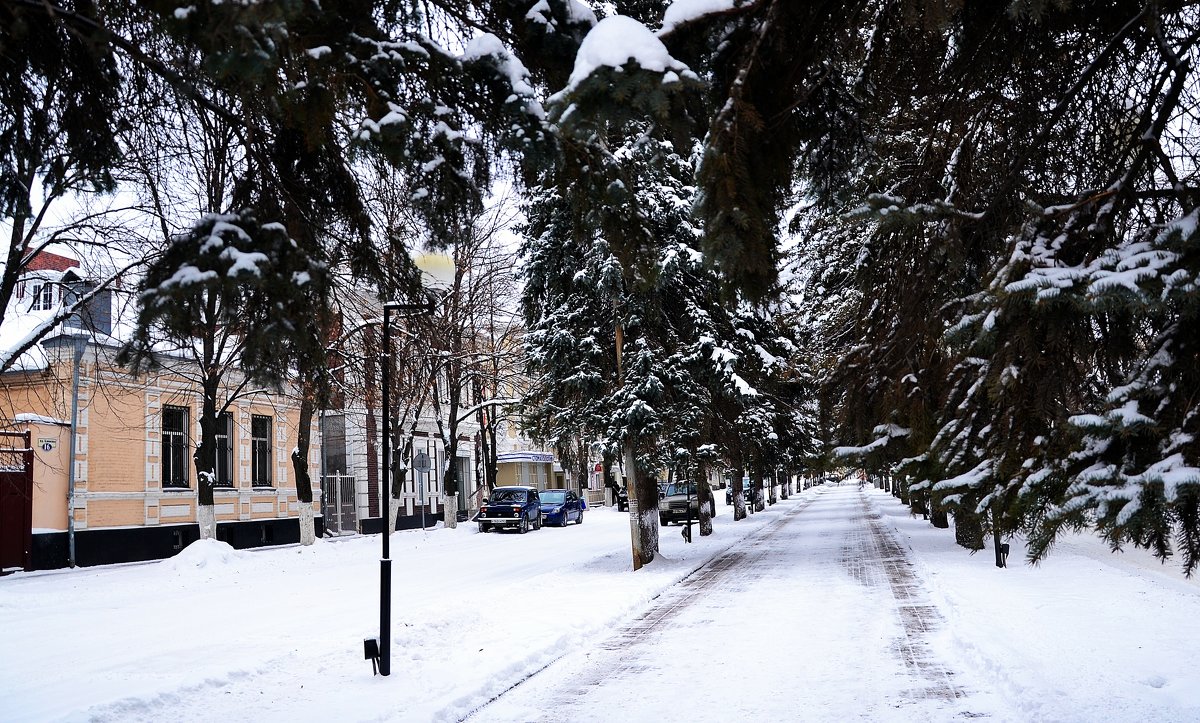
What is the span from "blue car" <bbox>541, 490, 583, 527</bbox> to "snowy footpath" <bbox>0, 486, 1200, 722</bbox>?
20.7m

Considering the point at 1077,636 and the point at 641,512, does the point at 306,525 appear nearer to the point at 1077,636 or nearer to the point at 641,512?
the point at 641,512

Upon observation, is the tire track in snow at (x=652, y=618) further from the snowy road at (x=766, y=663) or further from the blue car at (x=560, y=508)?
the blue car at (x=560, y=508)

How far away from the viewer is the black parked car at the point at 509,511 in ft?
117

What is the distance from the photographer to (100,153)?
637cm

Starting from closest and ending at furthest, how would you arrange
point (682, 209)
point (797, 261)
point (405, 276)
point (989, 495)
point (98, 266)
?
point (989, 495) < point (405, 276) < point (98, 266) < point (682, 209) < point (797, 261)

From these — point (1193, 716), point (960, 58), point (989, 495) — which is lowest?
point (1193, 716)

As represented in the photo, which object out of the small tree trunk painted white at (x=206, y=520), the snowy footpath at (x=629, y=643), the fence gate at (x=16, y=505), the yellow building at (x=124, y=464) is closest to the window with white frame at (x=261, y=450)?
the yellow building at (x=124, y=464)

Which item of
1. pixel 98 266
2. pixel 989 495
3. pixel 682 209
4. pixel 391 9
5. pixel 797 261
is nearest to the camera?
pixel 989 495

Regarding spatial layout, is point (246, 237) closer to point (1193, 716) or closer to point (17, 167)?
point (17, 167)

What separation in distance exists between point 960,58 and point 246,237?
187 inches

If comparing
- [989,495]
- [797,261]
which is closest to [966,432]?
[989,495]

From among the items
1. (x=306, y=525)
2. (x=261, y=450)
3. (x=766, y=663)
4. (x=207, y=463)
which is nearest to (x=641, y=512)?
(x=207, y=463)

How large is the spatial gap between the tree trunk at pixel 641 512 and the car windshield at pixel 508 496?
56.1 ft

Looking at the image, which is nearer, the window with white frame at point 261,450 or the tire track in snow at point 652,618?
the tire track in snow at point 652,618
